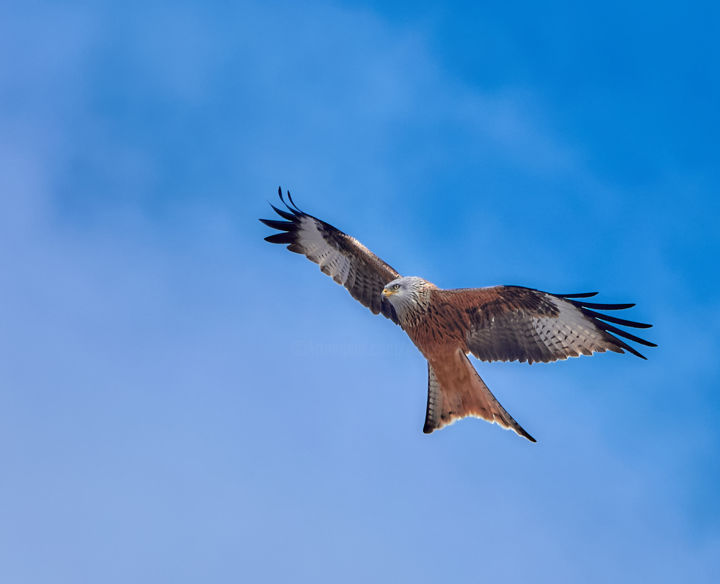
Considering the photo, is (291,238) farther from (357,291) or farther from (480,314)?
(480,314)

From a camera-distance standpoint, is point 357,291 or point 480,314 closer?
point 480,314

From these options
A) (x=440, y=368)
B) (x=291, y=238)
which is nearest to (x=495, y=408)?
(x=440, y=368)

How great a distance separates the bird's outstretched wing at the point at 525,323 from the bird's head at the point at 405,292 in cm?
19

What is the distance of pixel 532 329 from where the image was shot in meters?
8.59

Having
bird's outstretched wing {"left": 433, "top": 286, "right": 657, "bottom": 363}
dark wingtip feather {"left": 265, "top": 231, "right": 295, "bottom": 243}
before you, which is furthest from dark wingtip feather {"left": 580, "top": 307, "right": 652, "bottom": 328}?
dark wingtip feather {"left": 265, "top": 231, "right": 295, "bottom": 243}

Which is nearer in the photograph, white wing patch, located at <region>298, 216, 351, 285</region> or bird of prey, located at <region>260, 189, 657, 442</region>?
bird of prey, located at <region>260, 189, 657, 442</region>

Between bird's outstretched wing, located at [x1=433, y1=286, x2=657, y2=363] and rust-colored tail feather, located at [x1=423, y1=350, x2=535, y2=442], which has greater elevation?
bird's outstretched wing, located at [x1=433, y1=286, x2=657, y2=363]

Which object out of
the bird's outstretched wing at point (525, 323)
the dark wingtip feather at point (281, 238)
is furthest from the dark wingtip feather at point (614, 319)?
the dark wingtip feather at point (281, 238)

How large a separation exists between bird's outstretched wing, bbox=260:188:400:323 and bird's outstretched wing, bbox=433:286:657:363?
92 centimetres

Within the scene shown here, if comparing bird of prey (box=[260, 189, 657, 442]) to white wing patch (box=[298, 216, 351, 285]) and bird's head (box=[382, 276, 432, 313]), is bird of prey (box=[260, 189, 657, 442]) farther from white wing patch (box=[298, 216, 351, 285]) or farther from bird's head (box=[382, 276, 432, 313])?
white wing patch (box=[298, 216, 351, 285])

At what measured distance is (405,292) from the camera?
849 centimetres

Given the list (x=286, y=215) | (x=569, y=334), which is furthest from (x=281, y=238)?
(x=569, y=334)

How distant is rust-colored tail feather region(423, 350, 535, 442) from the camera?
8.27m

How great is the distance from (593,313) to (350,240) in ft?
9.58
